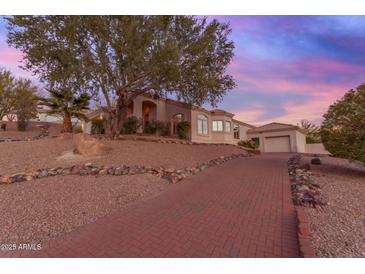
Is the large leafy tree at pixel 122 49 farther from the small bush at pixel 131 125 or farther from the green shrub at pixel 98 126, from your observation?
the green shrub at pixel 98 126

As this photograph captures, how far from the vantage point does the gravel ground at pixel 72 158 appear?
28.1 feet

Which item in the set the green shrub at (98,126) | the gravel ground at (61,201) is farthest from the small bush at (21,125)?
the gravel ground at (61,201)

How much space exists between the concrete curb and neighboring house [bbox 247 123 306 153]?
2204 cm

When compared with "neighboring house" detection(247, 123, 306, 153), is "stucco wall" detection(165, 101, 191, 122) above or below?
above

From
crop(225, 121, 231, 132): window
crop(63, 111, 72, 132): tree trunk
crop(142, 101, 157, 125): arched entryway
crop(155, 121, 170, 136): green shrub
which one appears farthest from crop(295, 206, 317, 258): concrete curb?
crop(225, 121, 231, 132): window

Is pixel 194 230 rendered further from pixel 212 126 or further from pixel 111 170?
pixel 212 126

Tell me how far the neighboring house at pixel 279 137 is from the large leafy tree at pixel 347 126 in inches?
660

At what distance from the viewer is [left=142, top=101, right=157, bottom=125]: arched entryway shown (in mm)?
20172

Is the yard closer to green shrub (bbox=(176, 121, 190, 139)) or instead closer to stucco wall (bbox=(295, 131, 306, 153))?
green shrub (bbox=(176, 121, 190, 139))

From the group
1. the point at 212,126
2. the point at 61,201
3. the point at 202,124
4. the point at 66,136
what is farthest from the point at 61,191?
the point at 212,126

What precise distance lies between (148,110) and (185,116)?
4166mm

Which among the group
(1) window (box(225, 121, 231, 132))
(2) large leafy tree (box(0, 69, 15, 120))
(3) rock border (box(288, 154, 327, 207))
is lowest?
(3) rock border (box(288, 154, 327, 207))
